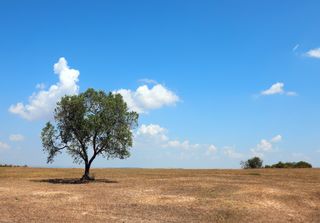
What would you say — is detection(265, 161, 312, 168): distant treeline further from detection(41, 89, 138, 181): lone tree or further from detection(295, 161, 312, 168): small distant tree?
detection(41, 89, 138, 181): lone tree

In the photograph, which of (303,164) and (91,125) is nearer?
(91,125)

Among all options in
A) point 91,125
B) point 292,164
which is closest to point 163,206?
point 91,125

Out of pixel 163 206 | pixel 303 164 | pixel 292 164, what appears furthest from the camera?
pixel 303 164

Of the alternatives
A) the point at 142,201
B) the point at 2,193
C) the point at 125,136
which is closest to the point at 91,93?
the point at 125,136

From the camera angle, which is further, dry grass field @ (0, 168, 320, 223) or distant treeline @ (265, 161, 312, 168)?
distant treeline @ (265, 161, 312, 168)

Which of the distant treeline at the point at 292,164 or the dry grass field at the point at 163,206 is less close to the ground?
the distant treeline at the point at 292,164

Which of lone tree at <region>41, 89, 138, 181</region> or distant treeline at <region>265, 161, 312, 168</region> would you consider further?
distant treeline at <region>265, 161, 312, 168</region>

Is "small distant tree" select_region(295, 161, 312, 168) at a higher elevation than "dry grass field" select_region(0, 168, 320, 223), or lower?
higher

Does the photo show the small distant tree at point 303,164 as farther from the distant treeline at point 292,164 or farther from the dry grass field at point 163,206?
the dry grass field at point 163,206

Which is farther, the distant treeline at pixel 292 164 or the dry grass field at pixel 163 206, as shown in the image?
the distant treeline at pixel 292 164

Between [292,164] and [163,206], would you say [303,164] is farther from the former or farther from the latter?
[163,206]

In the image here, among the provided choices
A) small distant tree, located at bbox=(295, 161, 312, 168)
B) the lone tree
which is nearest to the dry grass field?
the lone tree

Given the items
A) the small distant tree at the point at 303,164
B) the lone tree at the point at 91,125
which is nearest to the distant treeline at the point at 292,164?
the small distant tree at the point at 303,164

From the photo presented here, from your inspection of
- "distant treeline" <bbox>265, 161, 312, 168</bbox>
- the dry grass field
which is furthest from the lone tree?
"distant treeline" <bbox>265, 161, 312, 168</bbox>
